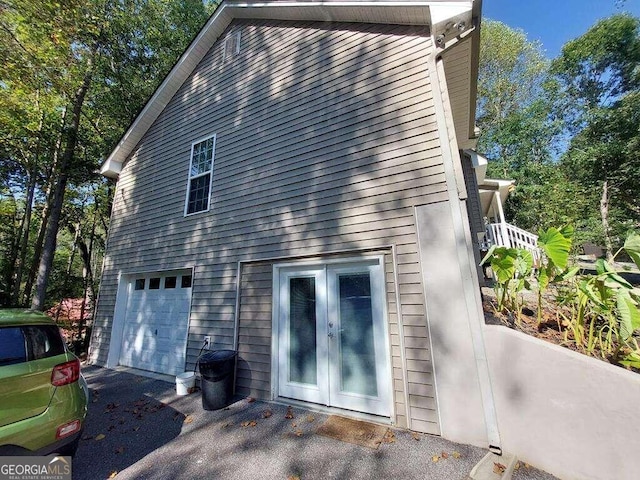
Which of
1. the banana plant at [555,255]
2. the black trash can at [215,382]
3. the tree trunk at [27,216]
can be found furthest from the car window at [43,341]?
the tree trunk at [27,216]

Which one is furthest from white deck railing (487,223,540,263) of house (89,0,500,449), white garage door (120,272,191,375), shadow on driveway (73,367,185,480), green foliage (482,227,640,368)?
shadow on driveway (73,367,185,480)

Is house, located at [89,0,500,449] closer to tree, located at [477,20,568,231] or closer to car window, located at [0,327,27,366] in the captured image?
car window, located at [0,327,27,366]

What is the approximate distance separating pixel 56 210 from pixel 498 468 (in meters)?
12.6

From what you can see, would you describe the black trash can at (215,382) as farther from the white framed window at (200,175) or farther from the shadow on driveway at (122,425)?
the white framed window at (200,175)

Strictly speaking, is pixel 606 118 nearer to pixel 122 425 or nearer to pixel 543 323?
Result: pixel 543 323

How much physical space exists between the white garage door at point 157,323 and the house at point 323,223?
0.05 metres

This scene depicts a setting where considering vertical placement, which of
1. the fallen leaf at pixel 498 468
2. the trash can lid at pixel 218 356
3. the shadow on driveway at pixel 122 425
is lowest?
the shadow on driveway at pixel 122 425

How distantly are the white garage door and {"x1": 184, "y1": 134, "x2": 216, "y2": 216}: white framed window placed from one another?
5.51ft

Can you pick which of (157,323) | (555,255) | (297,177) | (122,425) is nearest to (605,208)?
(555,255)

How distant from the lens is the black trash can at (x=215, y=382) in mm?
4531

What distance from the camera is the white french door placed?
3975mm

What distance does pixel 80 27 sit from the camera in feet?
30.0

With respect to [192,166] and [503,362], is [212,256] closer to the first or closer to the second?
[192,166]

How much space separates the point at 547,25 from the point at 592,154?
7.06m
